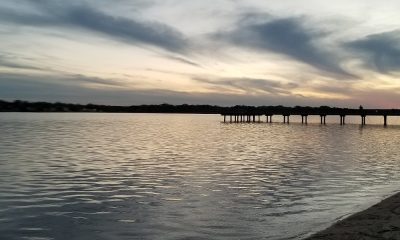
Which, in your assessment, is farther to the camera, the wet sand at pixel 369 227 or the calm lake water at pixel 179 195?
the calm lake water at pixel 179 195

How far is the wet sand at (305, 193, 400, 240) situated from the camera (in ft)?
32.6

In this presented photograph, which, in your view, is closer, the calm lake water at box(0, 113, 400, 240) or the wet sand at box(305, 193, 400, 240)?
the wet sand at box(305, 193, 400, 240)

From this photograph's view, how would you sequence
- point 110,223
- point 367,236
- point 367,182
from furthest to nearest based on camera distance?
point 367,182
point 110,223
point 367,236

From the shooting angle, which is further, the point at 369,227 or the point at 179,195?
the point at 179,195

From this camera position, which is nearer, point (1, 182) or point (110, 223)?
point (110, 223)

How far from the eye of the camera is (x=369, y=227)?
10828 millimetres

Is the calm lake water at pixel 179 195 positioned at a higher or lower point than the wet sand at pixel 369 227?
lower

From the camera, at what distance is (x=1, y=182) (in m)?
19.8

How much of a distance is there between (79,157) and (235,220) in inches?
771

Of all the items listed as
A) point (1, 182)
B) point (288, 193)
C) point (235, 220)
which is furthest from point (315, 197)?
point (1, 182)

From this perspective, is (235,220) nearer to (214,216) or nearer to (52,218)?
(214,216)

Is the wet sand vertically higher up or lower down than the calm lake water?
higher up

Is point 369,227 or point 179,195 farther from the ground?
point 369,227

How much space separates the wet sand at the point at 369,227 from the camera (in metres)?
9.95
